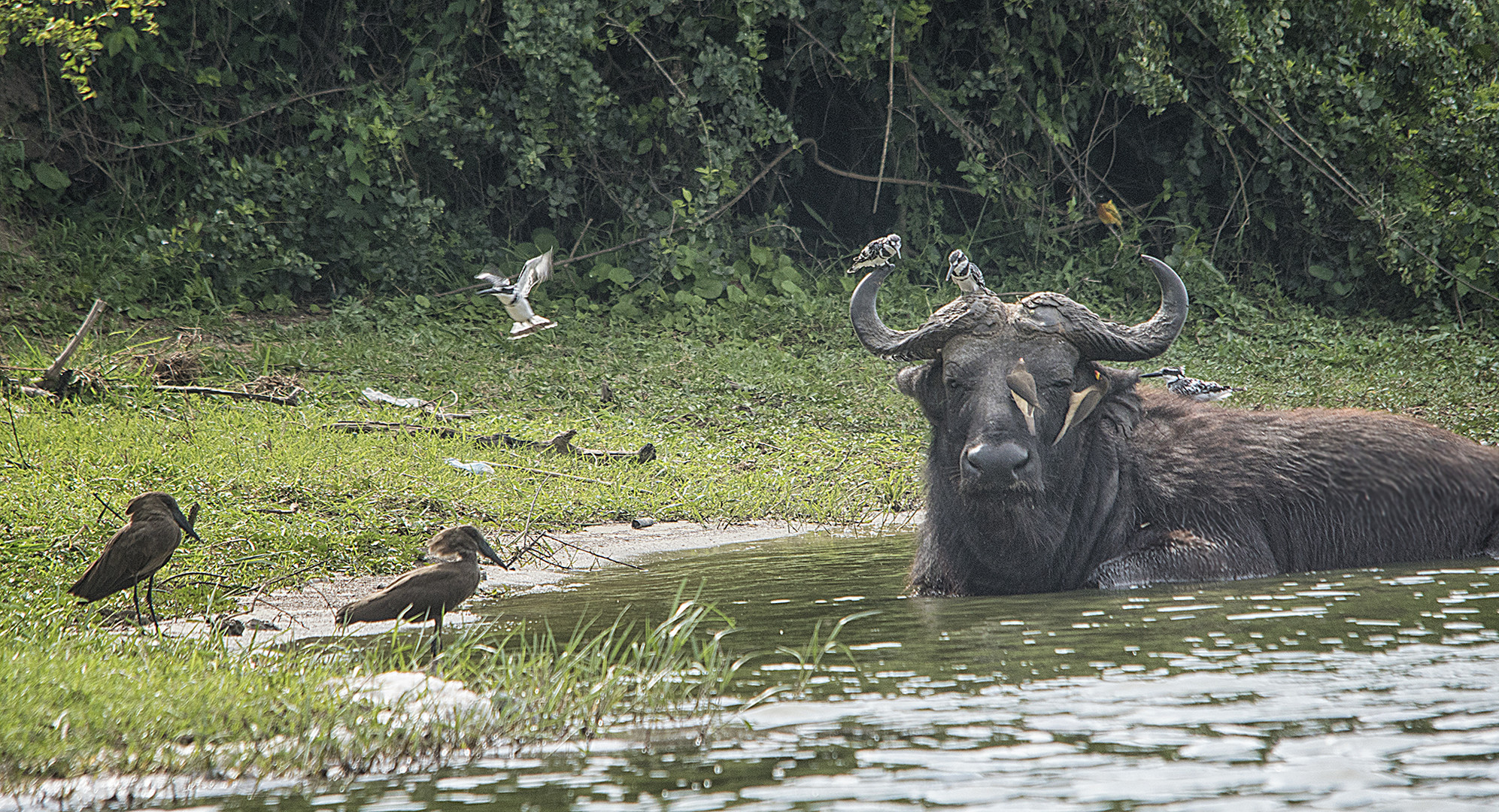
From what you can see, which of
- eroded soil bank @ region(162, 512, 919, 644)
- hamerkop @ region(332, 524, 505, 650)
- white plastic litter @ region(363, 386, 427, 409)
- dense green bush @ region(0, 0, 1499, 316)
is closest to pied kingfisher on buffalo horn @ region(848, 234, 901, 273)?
eroded soil bank @ region(162, 512, 919, 644)

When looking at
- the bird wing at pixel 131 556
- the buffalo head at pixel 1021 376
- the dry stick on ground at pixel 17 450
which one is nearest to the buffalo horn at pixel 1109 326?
the buffalo head at pixel 1021 376

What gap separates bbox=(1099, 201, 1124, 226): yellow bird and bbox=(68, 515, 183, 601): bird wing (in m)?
12.3

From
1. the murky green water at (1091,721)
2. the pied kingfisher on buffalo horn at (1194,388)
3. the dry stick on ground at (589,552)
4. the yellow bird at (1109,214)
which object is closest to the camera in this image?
the murky green water at (1091,721)

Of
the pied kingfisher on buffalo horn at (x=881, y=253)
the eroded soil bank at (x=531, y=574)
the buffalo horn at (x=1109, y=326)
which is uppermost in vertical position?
the pied kingfisher on buffalo horn at (x=881, y=253)

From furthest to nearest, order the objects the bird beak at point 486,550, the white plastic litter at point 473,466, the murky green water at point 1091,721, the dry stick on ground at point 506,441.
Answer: the dry stick on ground at point 506,441 < the white plastic litter at point 473,466 < the bird beak at point 486,550 < the murky green water at point 1091,721

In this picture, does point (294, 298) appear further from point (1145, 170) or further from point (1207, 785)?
point (1207, 785)

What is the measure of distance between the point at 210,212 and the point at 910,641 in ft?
36.3

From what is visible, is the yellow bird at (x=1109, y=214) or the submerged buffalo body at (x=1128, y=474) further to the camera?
the yellow bird at (x=1109, y=214)

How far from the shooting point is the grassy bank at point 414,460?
3.54 metres

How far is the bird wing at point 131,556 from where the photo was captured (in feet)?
15.4

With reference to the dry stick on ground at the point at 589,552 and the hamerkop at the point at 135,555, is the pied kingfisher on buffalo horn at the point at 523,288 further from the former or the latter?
the hamerkop at the point at 135,555

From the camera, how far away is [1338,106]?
15.2 metres

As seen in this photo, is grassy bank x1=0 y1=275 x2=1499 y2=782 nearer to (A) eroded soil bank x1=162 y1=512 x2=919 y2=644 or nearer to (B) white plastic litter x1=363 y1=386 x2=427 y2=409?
(A) eroded soil bank x1=162 y1=512 x2=919 y2=644

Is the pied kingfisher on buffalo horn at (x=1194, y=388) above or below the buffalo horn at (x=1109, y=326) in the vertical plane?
below
